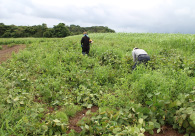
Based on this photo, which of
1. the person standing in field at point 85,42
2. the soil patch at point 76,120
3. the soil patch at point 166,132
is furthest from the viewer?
the person standing in field at point 85,42

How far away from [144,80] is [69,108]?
2.18 meters

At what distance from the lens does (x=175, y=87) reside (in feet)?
13.1

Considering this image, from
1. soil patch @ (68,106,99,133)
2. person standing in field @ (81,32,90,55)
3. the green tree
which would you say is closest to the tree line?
the green tree

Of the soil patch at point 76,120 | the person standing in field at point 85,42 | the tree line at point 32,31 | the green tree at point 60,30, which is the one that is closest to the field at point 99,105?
the soil patch at point 76,120

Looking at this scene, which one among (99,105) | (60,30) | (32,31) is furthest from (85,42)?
(60,30)

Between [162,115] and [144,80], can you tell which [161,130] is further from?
[144,80]

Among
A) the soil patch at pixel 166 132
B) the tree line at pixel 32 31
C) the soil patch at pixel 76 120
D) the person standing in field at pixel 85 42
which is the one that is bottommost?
the soil patch at pixel 76 120

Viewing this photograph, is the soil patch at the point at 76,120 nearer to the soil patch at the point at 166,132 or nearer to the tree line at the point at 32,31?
the soil patch at the point at 166,132

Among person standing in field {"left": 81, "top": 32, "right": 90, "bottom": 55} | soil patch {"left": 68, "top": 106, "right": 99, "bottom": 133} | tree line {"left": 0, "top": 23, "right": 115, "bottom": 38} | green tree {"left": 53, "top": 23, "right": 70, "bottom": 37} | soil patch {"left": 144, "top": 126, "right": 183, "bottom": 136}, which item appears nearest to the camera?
soil patch {"left": 144, "top": 126, "right": 183, "bottom": 136}

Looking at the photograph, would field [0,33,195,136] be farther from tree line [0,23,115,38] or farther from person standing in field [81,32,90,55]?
tree line [0,23,115,38]

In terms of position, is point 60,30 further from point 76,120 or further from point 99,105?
point 76,120

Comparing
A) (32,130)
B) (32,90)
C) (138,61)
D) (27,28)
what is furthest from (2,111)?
(27,28)

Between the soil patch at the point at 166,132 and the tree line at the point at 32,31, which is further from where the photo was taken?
the tree line at the point at 32,31

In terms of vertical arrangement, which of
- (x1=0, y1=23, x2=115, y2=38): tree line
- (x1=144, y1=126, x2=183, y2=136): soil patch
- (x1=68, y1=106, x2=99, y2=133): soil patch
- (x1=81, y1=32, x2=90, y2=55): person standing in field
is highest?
(x1=0, y1=23, x2=115, y2=38): tree line
